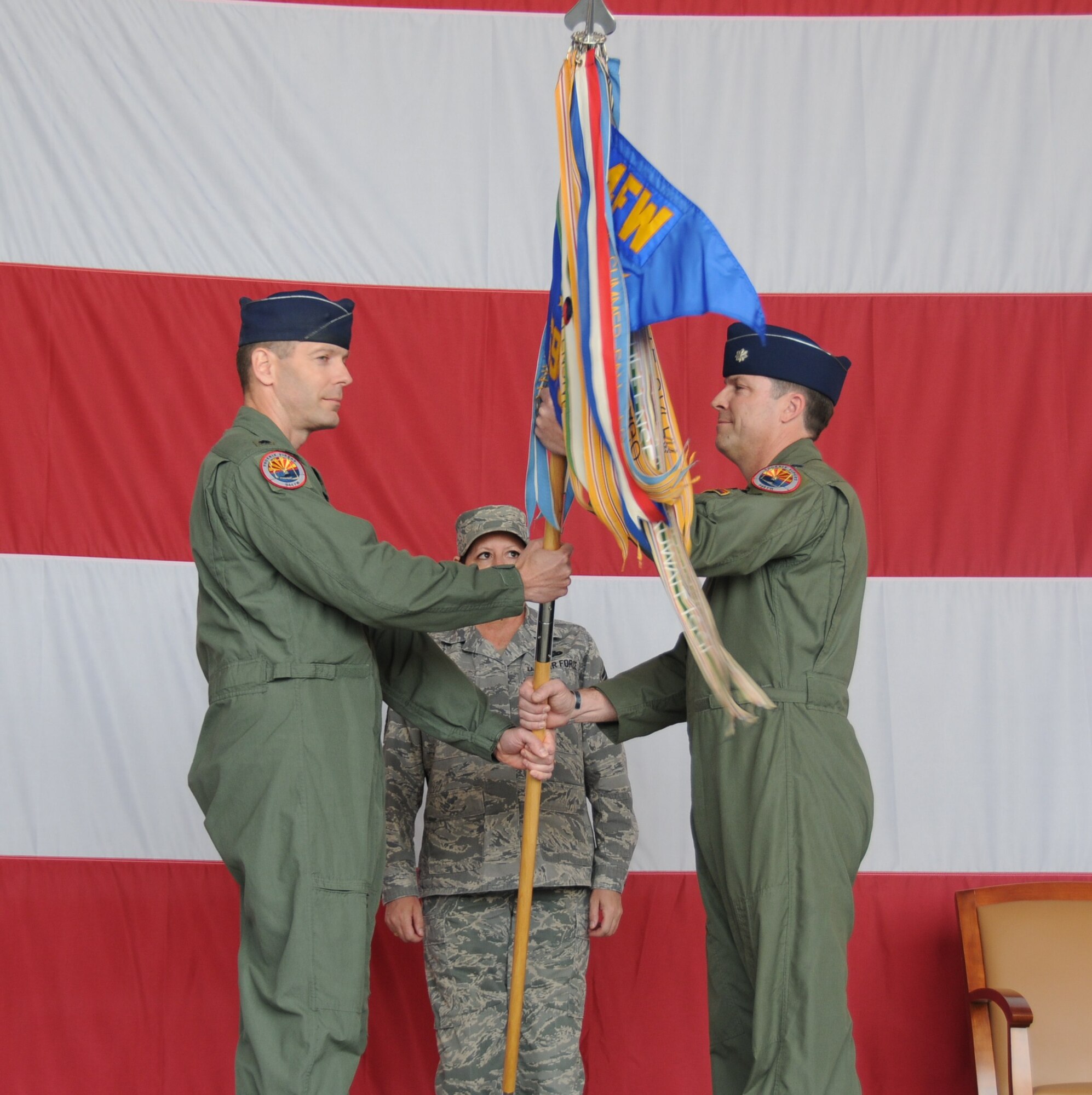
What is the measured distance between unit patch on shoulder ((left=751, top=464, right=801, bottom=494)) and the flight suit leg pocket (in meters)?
0.96

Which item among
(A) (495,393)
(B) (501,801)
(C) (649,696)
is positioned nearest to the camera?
(C) (649,696)

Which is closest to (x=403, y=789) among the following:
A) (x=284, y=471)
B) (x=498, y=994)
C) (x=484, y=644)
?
(x=484, y=644)

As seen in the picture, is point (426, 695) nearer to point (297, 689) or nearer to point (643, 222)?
point (297, 689)

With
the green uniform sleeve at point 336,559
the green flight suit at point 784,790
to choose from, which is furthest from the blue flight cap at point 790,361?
the green uniform sleeve at point 336,559

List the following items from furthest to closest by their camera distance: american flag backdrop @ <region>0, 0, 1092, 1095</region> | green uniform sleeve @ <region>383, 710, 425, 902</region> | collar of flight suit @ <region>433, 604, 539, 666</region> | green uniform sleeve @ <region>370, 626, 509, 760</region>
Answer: american flag backdrop @ <region>0, 0, 1092, 1095</region>
collar of flight suit @ <region>433, 604, 539, 666</region>
green uniform sleeve @ <region>383, 710, 425, 902</region>
green uniform sleeve @ <region>370, 626, 509, 760</region>

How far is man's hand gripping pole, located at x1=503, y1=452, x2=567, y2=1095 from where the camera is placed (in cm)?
242

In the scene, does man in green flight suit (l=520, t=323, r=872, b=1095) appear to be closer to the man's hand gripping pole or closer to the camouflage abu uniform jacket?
the man's hand gripping pole

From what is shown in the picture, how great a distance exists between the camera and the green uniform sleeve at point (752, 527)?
2141 millimetres

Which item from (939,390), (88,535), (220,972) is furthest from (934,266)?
(220,972)

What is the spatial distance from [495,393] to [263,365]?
1345mm

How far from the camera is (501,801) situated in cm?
284

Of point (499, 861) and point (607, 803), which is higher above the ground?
point (607, 803)

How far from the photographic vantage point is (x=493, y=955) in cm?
274

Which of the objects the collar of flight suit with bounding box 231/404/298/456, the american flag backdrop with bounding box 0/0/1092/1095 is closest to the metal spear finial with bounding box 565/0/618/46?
the collar of flight suit with bounding box 231/404/298/456
